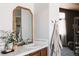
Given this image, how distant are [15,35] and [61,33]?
0.59 m

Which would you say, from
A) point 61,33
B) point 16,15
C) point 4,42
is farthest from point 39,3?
point 4,42

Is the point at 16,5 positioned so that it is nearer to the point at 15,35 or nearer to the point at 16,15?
the point at 16,15

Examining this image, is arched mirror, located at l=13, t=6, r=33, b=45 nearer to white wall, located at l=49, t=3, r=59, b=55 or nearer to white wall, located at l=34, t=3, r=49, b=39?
white wall, located at l=34, t=3, r=49, b=39

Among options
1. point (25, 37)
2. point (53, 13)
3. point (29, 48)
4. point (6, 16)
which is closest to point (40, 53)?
point (29, 48)

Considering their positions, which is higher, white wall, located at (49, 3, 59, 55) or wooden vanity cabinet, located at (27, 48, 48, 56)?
white wall, located at (49, 3, 59, 55)

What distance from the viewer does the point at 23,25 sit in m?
2.32

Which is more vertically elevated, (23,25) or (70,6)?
(70,6)

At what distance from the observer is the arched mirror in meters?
2.29

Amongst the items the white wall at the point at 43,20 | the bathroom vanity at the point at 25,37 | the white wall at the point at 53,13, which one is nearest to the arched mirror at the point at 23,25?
the bathroom vanity at the point at 25,37

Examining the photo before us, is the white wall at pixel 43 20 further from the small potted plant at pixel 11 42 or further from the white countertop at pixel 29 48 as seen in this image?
the small potted plant at pixel 11 42

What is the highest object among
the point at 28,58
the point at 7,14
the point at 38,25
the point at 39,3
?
the point at 39,3

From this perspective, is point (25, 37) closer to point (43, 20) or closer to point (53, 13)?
point (43, 20)

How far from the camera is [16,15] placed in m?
2.29

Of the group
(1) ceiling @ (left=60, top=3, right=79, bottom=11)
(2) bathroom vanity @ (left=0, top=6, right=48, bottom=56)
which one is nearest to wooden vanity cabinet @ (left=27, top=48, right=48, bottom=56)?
(2) bathroom vanity @ (left=0, top=6, right=48, bottom=56)
